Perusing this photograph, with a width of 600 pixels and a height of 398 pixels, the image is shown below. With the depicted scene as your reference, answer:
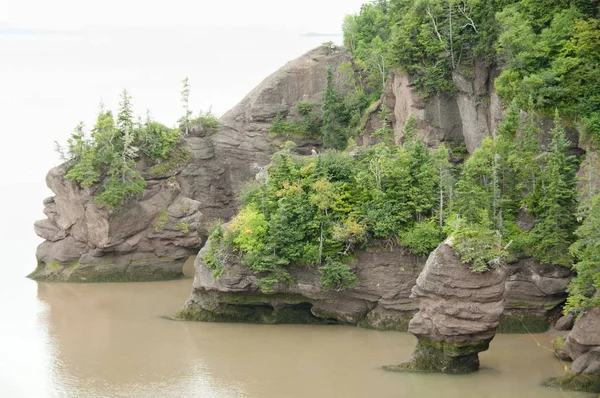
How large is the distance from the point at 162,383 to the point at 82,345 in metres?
6.24

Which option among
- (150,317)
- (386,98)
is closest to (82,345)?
(150,317)

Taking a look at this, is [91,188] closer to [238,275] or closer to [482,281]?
[238,275]

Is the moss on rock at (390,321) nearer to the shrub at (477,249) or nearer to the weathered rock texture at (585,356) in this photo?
the shrub at (477,249)

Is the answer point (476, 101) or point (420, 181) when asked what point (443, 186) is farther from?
point (476, 101)

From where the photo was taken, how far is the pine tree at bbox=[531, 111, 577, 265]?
42.1 metres

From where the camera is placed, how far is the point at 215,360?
4119 cm

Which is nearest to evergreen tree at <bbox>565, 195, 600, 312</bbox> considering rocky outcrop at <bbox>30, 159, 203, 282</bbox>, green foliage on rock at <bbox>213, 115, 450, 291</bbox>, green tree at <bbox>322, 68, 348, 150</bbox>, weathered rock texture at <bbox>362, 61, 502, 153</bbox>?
green foliage on rock at <bbox>213, 115, 450, 291</bbox>

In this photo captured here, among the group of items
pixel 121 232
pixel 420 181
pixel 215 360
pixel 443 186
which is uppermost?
pixel 420 181

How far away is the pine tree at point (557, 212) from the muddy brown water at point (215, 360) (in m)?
3.37

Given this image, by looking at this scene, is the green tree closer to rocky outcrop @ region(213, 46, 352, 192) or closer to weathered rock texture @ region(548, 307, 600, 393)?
rocky outcrop @ region(213, 46, 352, 192)

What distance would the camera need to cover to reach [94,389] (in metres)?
38.2

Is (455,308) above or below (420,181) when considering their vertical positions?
below

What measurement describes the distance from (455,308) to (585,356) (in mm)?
4646

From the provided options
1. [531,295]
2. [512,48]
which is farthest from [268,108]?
[531,295]
